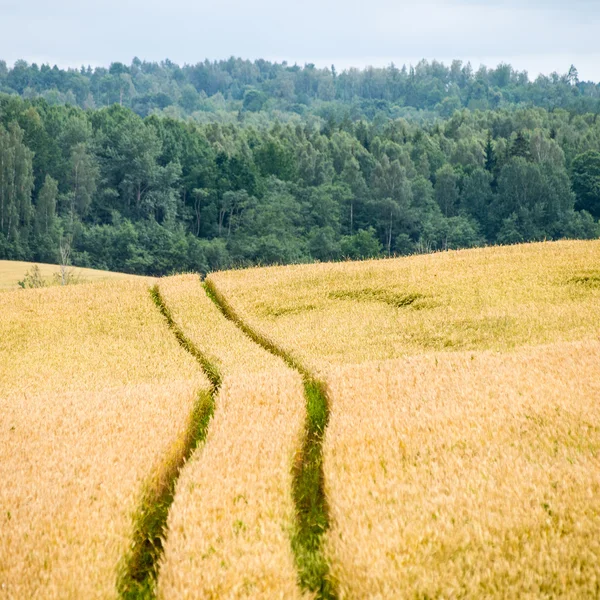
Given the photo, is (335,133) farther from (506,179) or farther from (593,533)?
(593,533)

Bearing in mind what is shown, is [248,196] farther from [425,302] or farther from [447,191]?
[425,302]

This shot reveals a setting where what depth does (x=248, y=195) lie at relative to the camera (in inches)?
4980

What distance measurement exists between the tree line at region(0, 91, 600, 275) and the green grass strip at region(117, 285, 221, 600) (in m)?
94.6

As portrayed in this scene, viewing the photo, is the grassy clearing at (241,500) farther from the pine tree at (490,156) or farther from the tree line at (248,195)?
the pine tree at (490,156)

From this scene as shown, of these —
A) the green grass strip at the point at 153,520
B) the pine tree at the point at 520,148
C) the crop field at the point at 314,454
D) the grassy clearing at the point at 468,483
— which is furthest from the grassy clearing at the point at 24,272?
the pine tree at the point at 520,148

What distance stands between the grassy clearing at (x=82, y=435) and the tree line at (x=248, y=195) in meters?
84.7

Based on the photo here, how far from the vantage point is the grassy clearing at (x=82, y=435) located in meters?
10.4

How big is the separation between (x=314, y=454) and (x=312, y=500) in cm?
175

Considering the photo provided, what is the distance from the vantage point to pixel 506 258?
32.0m

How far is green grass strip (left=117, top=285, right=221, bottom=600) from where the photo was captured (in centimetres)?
1035

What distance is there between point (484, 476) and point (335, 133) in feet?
530

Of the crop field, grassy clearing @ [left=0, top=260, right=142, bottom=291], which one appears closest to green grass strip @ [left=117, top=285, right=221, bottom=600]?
the crop field

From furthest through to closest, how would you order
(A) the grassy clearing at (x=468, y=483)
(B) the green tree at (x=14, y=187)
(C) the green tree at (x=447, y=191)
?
(C) the green tree at (x=447, y=191)
(B) the green tree at (x=14, y=187)
(A) the grassy clearing at (x=468, y=483)

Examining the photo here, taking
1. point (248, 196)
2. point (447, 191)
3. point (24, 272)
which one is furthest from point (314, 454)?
point (447, 191)
